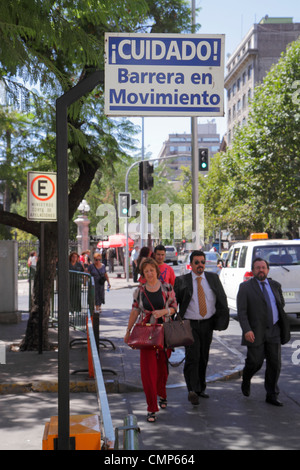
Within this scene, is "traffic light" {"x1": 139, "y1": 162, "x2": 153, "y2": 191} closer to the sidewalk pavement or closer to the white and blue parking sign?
the sidewalk pavement

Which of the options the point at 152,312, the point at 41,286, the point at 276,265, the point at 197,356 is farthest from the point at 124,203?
the point at 152,312

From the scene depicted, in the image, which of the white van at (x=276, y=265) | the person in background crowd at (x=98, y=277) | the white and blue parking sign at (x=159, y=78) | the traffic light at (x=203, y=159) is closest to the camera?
the white and blue parking sign at (x=159, y=78)

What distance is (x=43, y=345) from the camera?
11.3m

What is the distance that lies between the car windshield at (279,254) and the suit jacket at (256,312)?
250 inches

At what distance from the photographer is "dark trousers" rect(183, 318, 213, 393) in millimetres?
7297

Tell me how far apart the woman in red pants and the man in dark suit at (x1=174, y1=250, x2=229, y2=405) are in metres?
0.54

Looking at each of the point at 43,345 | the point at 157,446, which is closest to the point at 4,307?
the point at 43,345

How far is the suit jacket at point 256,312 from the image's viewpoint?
23.9ft

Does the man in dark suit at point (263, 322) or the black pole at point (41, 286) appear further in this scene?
the black pole at point (41, 286)

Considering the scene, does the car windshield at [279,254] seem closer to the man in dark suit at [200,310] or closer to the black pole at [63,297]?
the man in dark suit at [200,310]

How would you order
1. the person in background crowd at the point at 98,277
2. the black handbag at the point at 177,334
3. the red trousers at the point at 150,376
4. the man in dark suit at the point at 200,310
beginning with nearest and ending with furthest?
the red trousers at the point at 150,376 < the black handbag at the point at 177,334 < the man in dark suit at the point at 200,310 < the person in background crowd at the point at 98,277

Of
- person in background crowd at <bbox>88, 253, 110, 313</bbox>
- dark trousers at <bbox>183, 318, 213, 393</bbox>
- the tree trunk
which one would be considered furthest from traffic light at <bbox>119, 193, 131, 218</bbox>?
dark trousers at <bbox>183, 318, 213, 393</bbox>

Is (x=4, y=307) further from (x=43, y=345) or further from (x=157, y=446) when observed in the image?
(x=157, y=446)

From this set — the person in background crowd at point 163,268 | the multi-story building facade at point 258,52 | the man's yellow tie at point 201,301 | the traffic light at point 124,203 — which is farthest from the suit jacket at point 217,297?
the multi-story building facade at point 258,52
